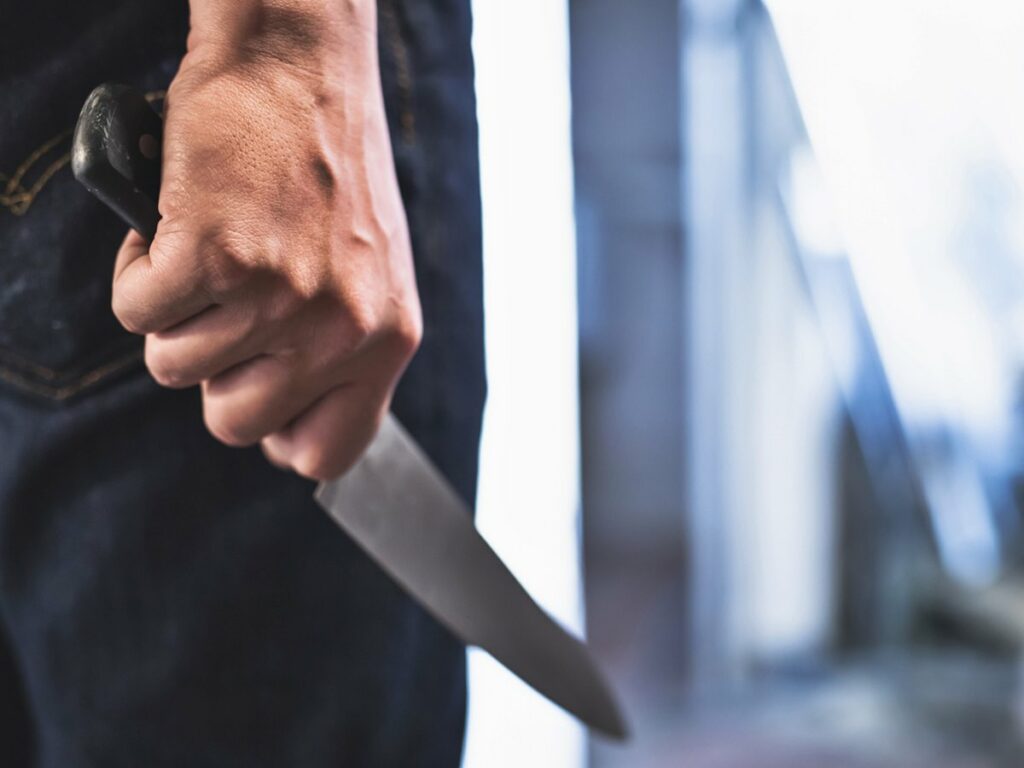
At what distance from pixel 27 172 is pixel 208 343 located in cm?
14

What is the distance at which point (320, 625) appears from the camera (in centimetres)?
A: 44

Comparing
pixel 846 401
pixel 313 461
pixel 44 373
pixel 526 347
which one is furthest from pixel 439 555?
pixel 846 401

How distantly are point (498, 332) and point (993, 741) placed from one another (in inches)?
45.4

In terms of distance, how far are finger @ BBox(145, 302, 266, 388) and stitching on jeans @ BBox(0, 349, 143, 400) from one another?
6 cm

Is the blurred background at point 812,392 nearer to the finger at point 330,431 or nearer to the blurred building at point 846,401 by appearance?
the blurred building at point 846,401

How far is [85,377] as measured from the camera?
400 mm

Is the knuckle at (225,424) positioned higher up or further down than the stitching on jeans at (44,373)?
further down

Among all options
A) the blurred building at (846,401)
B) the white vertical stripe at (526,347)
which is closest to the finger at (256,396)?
the white vertical stripe at (526,347)

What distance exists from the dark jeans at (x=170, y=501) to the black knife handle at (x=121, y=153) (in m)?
0.07

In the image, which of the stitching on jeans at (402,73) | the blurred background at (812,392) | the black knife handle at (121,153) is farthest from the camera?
the blurred background at (812,392)

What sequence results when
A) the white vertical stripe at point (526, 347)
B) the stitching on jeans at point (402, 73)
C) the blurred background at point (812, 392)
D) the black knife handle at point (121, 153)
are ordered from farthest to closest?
the blurred background at point (812, 392) < the white vertical stripe at point (526, 347) < the stitching on jeans at point (402, 73) < the black knife handle at point (121, 153)

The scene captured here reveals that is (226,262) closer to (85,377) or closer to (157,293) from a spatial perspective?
(157,293)

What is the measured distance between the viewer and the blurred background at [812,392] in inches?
60.1

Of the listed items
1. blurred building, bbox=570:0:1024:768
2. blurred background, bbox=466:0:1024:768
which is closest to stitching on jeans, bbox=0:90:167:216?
blurred background, bbox=466:0:1024:768
